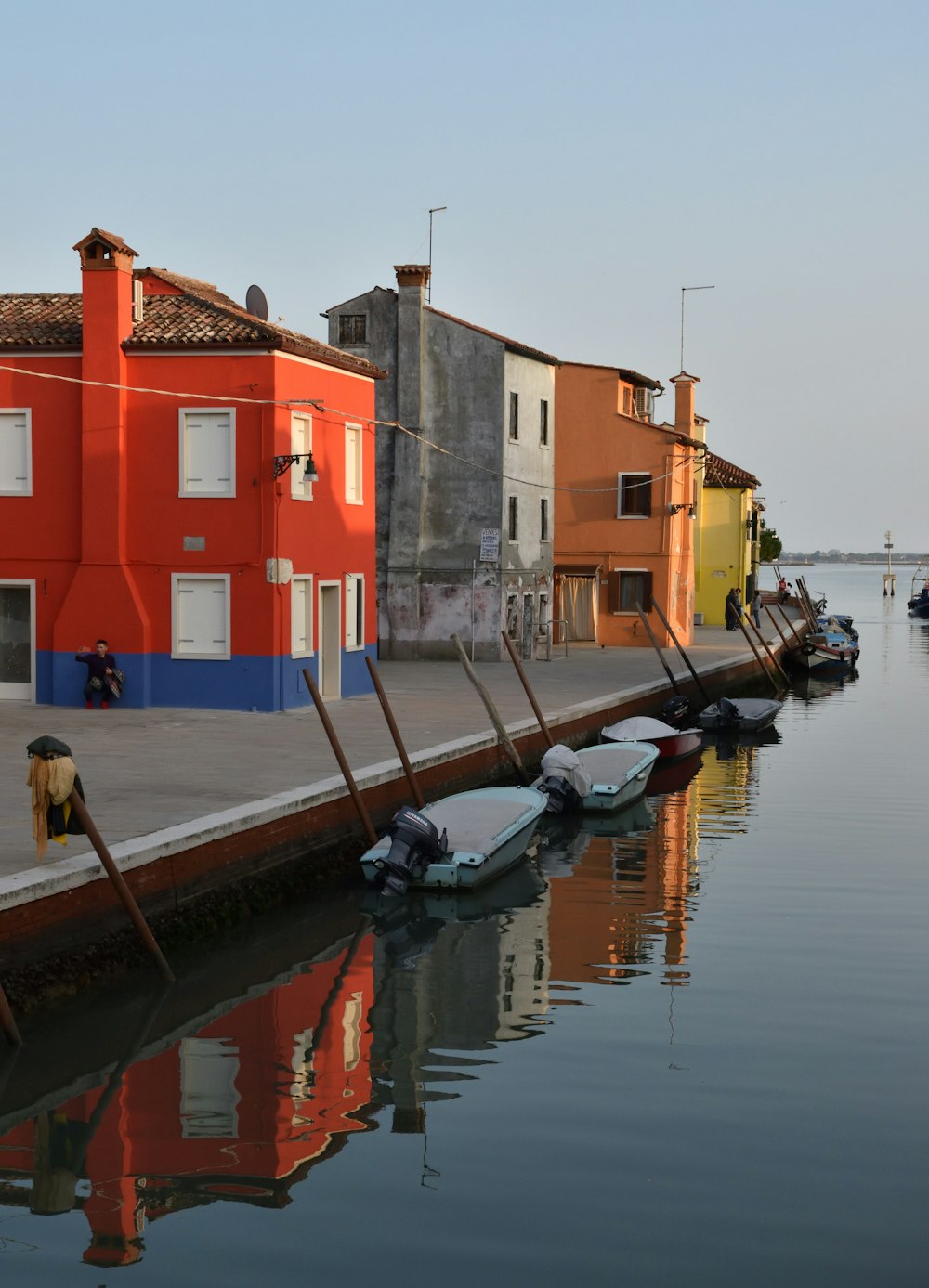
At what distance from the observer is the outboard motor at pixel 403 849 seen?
1595 cm

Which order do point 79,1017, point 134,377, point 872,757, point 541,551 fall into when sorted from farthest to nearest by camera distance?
1. point 541,551
2. point 872,757
3. point 134,377
4. point 79,1017

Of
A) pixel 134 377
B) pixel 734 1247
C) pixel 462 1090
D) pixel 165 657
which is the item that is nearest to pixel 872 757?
pixel 165 657

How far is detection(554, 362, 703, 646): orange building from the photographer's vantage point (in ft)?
144

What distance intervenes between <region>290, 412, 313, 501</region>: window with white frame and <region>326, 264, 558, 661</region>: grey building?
10799mm

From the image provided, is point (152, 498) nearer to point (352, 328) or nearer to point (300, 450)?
point (300, 450)

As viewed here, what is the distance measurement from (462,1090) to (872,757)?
20.2 m

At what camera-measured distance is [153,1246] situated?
7.93 m

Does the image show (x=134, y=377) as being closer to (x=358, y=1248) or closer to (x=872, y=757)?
(x=872, y=757)

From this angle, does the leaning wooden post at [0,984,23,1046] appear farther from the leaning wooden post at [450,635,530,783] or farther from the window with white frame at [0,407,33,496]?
the window with white frame at [0,407,33,496]

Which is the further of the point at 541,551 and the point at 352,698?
the point at 541,551

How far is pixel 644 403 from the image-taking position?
47281mm

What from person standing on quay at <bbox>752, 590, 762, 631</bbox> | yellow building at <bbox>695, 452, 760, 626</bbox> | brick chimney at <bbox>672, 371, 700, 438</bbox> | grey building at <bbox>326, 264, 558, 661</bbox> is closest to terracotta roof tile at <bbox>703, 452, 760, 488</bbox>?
yellow building at <bbox>695, 452, 760, 626</bbox>

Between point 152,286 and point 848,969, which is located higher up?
point 152,286

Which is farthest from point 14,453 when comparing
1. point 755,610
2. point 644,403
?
point 755,610
